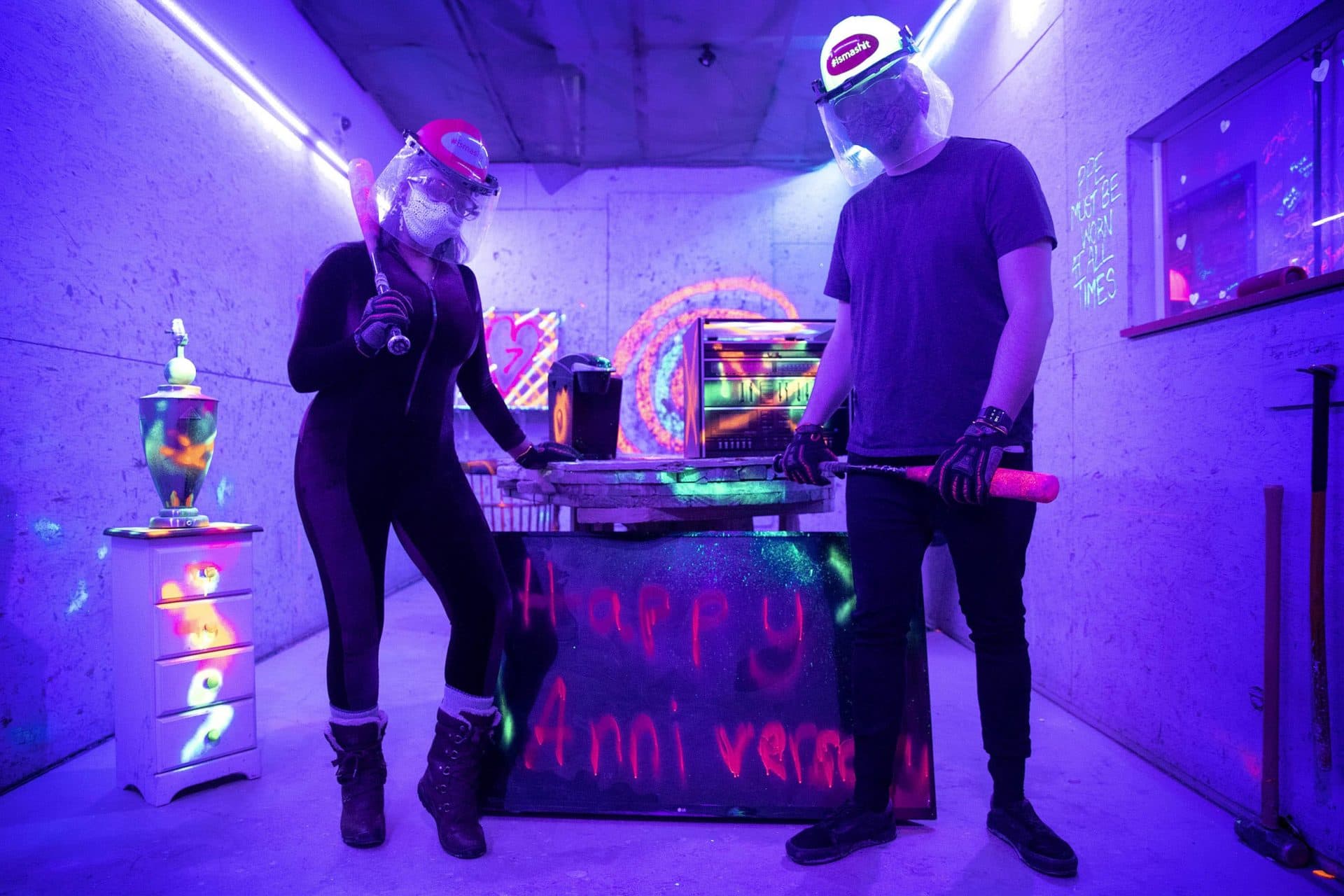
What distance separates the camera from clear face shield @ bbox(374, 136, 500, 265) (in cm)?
181

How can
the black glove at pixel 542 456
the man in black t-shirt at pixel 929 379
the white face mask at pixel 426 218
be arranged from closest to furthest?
the man in black t-shirt at pixel 929 379
the white face mask at pixel 426 218
the black glove at pixel 542 456

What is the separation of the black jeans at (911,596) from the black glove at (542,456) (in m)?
0.82

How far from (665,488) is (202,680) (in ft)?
4.76

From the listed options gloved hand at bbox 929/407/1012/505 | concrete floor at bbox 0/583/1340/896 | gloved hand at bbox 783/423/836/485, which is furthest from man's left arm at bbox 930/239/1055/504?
concrete floor at bbox 0/583/1340/896

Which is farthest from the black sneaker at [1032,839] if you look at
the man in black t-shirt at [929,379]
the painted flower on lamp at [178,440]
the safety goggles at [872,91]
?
the painted flower on lamp at [178,440]

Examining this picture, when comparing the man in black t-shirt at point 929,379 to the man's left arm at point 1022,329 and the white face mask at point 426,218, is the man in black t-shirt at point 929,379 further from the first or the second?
the white face mask at point 426,218

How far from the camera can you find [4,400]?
2148 millimetres

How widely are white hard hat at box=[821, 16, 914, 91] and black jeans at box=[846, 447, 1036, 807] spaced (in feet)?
2.74

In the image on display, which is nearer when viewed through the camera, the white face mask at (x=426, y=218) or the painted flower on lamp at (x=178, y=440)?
the white face mask at (x=426, y=218)

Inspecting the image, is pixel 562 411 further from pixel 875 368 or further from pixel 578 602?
pixel 875 368

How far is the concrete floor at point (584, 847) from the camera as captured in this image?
1.60 meters

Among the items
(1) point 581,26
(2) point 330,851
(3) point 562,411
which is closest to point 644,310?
(1) point 581,26

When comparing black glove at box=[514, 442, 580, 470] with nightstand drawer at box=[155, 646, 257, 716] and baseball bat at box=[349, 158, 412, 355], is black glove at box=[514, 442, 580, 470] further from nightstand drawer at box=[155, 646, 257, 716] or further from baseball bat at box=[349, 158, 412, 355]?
nightstand drawer at box=[155, 646, 257, 716]

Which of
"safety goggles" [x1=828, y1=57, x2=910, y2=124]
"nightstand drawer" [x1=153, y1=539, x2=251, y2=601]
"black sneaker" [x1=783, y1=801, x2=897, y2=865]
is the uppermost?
"safety goggles" [x1=828, y1=57, x2=910, y2=124]
